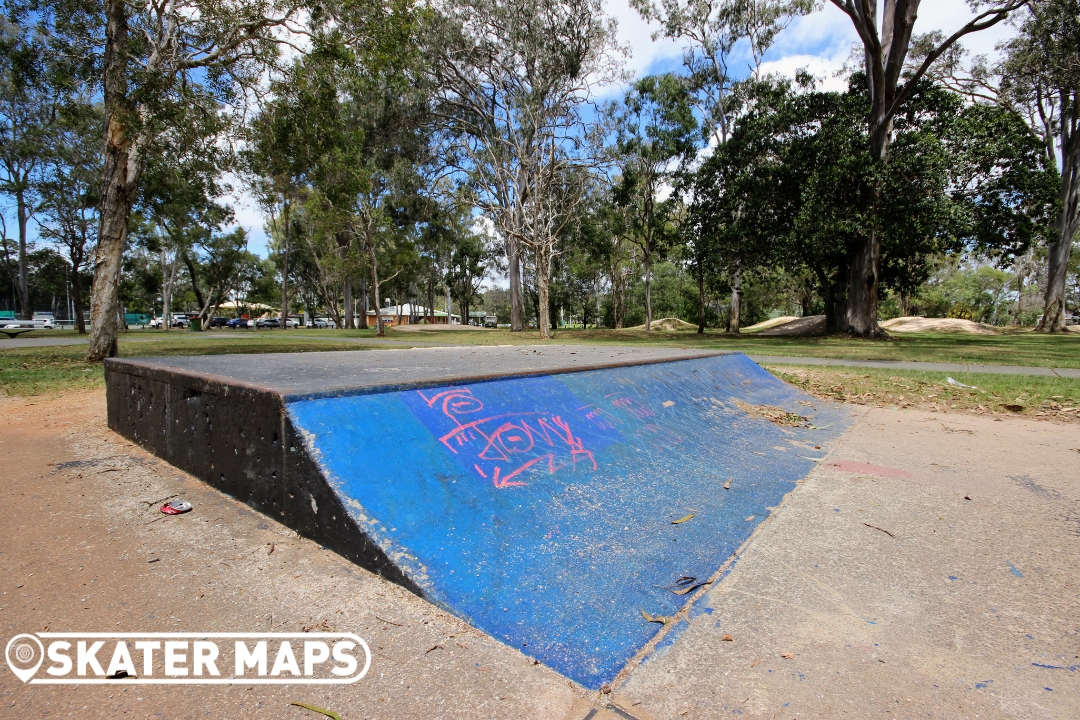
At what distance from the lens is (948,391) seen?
25.0 feet

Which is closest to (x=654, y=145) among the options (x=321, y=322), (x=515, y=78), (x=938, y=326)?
(x=515, y=78)

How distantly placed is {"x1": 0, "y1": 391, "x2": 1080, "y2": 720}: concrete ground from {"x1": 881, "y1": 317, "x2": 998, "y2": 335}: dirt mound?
32.9 metres

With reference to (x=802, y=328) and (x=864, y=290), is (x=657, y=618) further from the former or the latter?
(x=802, y=328)

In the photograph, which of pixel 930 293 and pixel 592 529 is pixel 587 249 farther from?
pixel 930 293

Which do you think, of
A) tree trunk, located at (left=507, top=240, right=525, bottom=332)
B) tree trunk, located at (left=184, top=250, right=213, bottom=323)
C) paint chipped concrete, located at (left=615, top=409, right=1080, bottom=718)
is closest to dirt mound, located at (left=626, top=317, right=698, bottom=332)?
tree trunk, located at (left=507, top=240, right=525, bottom=332)

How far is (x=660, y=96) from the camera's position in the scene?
24797 mm

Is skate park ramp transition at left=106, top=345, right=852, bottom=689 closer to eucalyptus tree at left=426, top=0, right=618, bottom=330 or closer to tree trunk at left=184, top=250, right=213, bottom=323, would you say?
eucalyptus tree at left=426, top=0, right=618, bottom=330

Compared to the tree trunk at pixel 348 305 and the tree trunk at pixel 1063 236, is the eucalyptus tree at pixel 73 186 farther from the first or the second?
the tree trunk at pixel 1063 236

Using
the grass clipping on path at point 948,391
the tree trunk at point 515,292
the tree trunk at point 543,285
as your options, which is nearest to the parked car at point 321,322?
the tree trunk at point 515,292

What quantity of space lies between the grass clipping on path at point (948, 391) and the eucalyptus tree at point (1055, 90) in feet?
49.2

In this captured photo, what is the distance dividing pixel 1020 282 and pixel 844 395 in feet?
197

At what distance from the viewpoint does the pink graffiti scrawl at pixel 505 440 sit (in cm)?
289

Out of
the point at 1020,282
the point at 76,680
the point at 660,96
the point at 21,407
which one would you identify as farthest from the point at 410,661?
the point at 1020,282

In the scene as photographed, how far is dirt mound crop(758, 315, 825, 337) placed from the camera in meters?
26.6
